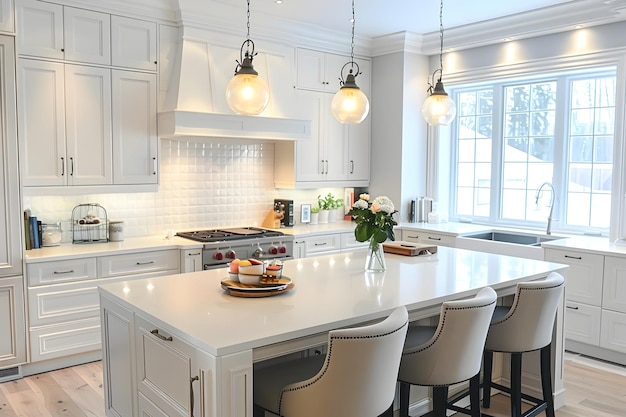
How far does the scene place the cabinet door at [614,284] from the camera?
4.21 meters

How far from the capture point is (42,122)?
13.6 feet

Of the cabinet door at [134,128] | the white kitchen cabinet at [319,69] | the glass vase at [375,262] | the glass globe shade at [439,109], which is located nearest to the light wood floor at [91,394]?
the glass vase at [375,262]

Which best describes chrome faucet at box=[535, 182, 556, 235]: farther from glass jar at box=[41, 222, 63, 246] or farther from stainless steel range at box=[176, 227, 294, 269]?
glass jar at box=[41, 222, 63, 246]

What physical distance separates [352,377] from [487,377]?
1.72 m

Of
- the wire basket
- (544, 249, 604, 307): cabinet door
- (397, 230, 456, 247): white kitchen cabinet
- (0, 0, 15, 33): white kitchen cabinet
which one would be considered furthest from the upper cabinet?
(544, 249, 604, 307): cabinet door

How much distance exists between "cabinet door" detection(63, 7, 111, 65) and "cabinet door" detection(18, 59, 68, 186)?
0.18 m

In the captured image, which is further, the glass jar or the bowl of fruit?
the glass jar

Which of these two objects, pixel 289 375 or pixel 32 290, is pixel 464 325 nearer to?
pixel 289 375

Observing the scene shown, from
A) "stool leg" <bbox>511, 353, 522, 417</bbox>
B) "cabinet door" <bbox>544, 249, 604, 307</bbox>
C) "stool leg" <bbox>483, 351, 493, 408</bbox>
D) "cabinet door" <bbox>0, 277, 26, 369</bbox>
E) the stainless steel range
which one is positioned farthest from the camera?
the stainless steel range

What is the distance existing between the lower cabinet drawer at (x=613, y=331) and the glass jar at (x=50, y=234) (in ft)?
14.0

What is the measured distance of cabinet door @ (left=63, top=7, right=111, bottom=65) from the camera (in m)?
4.21

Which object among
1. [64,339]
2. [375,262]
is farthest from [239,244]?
[375,262]

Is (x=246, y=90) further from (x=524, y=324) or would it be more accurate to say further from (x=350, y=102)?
(x=524, y=324)

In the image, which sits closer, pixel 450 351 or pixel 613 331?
pixel 450 351
